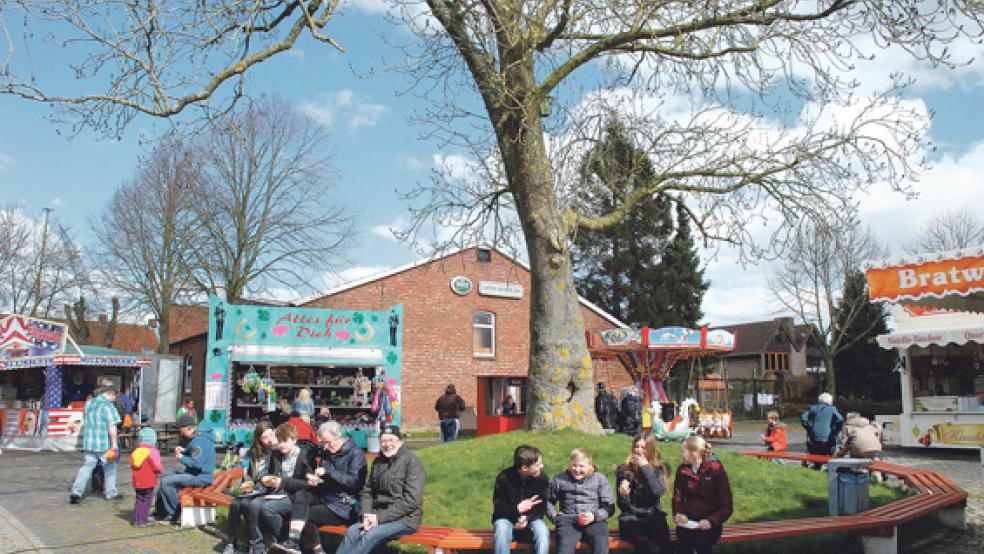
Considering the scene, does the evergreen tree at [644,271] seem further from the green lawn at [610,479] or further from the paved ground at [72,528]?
the paved ground at [72,528]

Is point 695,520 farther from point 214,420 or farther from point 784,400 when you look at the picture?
point 784,400

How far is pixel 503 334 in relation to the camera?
103 feet

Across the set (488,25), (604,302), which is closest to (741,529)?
(488,25)

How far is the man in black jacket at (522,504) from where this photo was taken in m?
6.67

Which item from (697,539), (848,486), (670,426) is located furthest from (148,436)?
(670,426)

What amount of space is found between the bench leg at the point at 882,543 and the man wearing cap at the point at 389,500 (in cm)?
415

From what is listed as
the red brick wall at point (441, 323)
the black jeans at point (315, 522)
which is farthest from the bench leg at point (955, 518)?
the red brick wall at point (441, 323)

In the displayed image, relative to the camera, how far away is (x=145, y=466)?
9.45 metres

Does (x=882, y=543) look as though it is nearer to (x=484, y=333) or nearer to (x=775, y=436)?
(x=775, y=436)

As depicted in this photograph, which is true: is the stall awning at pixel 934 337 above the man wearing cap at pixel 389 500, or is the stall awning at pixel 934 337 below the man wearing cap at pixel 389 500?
above

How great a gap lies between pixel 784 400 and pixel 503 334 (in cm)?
2121

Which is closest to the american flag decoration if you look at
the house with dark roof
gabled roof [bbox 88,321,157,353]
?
gabled roof [bbox 88,321,157,353]

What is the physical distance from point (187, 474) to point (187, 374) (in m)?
25.3

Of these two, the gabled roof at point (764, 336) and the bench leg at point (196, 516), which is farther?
the gabled roof at point (764, 336)
